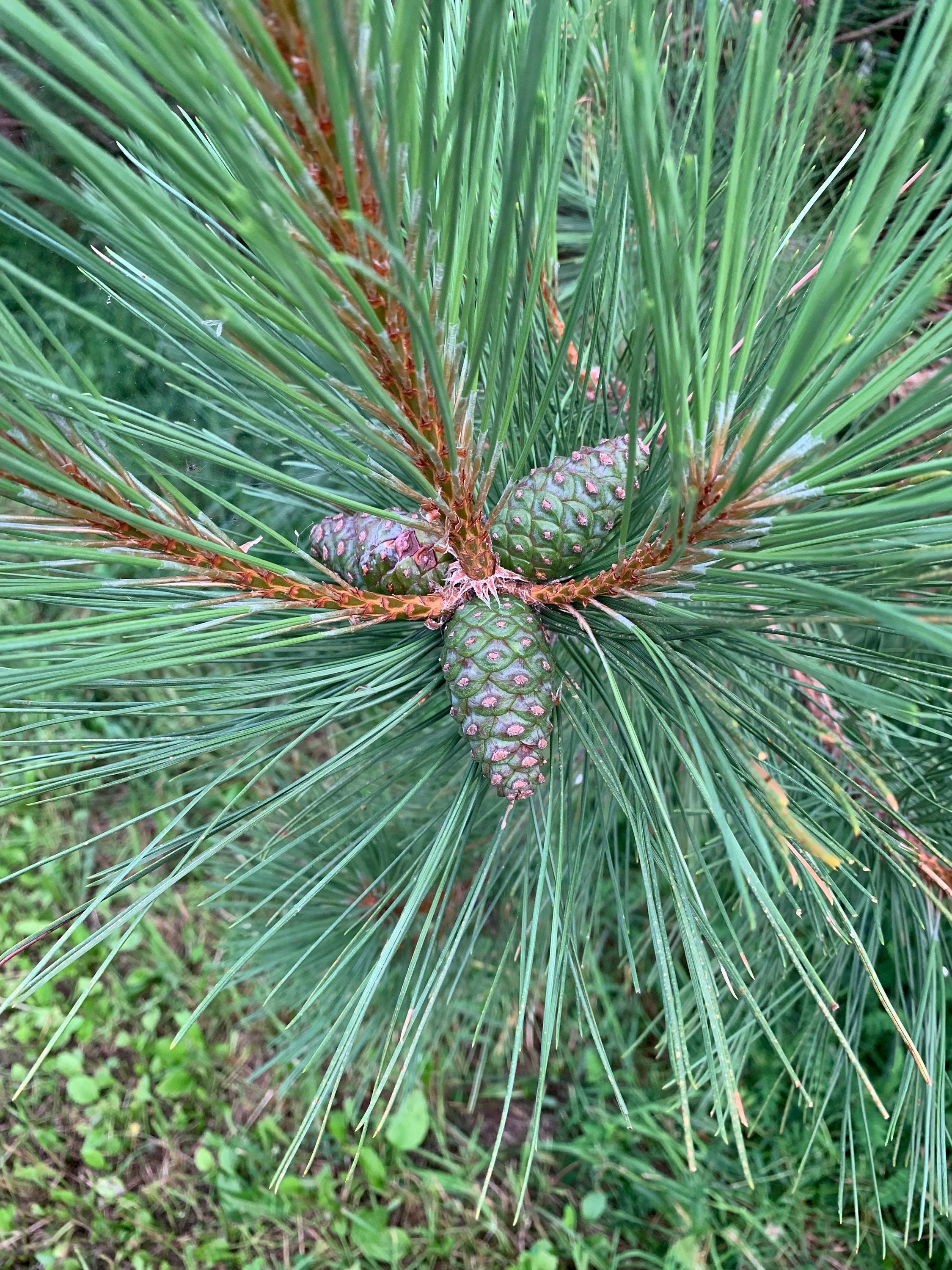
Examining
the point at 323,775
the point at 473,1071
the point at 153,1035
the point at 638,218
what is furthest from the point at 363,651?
the point at 153,1035

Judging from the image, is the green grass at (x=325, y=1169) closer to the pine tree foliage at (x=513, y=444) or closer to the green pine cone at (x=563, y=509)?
the pine tree foliage at (x=513, y=444)

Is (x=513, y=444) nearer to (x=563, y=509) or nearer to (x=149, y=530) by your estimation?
(x=563, y=509)

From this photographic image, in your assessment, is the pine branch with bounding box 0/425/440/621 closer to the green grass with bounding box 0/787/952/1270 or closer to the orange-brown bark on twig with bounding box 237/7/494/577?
the orange-brown bark on twig with bounding box 237/7/494/577

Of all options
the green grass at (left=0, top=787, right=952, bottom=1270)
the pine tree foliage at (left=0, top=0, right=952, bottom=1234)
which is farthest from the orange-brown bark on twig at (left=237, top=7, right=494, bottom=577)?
the green grass at (left=0, top=787, right=952, bottom=1270)

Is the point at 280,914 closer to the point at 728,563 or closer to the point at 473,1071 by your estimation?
the point at 728,563

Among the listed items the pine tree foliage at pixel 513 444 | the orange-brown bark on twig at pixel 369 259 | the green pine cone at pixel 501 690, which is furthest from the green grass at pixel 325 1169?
the orange-brown bark on twig at pixel 369 259

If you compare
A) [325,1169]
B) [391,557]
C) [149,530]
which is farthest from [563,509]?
[325,1169]
